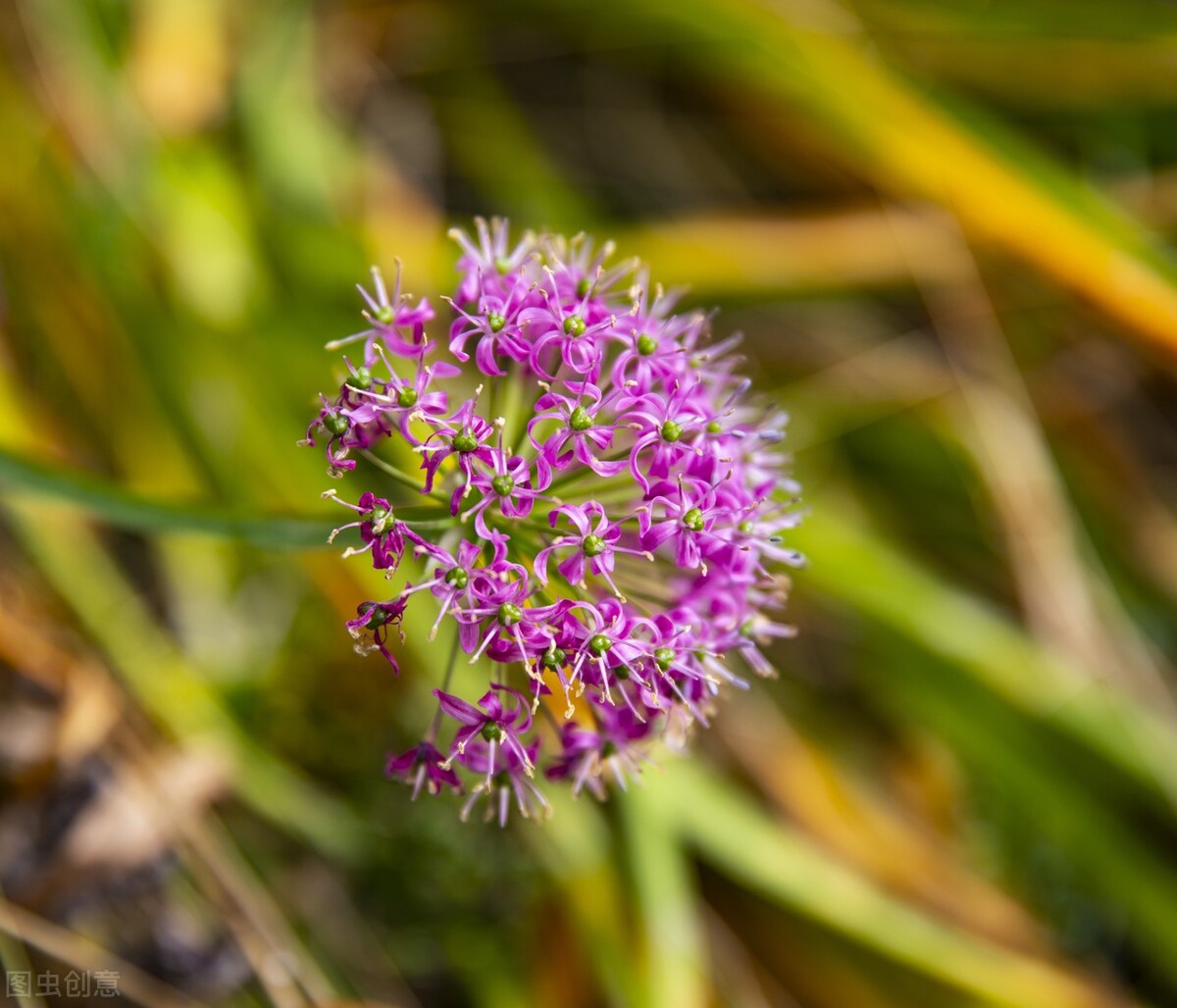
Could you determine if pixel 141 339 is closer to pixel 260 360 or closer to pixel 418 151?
pixel 260 360

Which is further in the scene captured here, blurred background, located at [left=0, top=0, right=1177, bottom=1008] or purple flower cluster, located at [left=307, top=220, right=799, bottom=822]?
blurred background, located at [left=0, top=0, right=1177, bottom=1008]

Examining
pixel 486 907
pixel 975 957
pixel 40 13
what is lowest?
pixel 975 957

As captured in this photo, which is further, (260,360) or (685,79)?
(685,79)

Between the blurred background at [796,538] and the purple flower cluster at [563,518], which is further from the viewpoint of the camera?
the blurred background at [796,538]

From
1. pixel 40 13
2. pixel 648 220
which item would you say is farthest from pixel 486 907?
pixel 40 13
